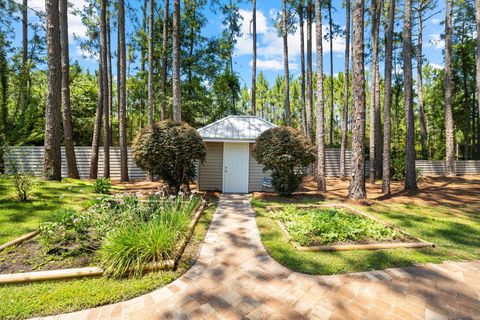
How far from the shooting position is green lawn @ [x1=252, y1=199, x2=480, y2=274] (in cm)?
319

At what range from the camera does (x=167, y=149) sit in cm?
684

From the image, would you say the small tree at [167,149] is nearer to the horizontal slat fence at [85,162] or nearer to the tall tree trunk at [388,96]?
the horizontal slat fence at [85,162]

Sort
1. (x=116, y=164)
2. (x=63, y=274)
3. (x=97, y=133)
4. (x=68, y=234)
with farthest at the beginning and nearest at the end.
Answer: (x=116, y=164) → (x=97, y=133) → (x=68, y=234) → (x=63, y=274)

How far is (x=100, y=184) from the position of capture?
276 inches

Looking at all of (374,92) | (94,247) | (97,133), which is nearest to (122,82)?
(97,133)

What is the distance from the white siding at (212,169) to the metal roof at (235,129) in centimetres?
59

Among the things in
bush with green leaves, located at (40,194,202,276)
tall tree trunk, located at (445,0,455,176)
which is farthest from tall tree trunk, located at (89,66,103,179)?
tall tree trunk, located at (445,0,455,176)

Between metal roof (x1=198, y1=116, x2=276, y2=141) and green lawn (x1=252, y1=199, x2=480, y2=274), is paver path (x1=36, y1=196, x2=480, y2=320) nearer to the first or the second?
green lawn (x1=252, y1=199, x2=480, y2=274)

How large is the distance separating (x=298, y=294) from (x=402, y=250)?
2.23 meters

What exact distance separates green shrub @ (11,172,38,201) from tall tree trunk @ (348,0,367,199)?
837cm

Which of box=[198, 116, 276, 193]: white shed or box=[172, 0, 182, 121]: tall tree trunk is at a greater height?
box=[172, 0, 182, 121]: tall tree trunk

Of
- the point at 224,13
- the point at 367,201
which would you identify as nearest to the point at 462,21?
the point at 224,13

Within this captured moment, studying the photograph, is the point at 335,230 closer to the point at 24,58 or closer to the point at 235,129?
A: the point at 235,129

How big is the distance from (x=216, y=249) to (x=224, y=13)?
632 inches
